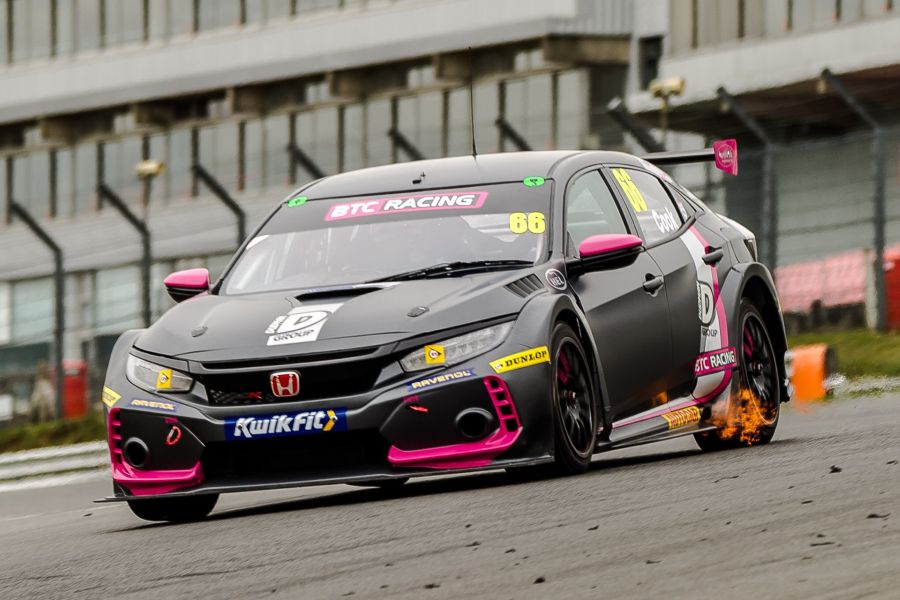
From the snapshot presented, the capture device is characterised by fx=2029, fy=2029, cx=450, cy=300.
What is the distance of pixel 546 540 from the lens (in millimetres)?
6230

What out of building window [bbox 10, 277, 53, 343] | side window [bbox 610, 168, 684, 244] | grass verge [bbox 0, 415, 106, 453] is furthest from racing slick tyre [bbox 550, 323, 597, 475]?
building window [bbox 10, 277, 53, 343]

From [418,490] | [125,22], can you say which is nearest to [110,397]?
[418,490]

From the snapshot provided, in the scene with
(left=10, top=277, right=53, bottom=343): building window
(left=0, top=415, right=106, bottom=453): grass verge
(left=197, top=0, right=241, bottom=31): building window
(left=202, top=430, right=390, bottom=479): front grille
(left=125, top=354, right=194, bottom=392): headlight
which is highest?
(left=125, top=354, right=194, bottom=392): headlight

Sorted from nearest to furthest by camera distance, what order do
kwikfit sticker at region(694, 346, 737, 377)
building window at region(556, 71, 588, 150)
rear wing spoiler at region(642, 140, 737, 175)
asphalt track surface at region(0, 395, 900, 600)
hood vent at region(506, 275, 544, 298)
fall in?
asphalt track surface at region(0, 395, 900, 600) < hood vent at region(506, 275, 544, 298) < kwikfit sticker at region(694, 346, 737, 377) < rear wing spoiler at region(642, 140, 737, 175) < building window at region(556, 71, 588, 150)

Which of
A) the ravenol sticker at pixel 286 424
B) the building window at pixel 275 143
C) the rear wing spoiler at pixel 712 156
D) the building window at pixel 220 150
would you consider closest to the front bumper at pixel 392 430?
the ravenol sticker at pixel 286 424

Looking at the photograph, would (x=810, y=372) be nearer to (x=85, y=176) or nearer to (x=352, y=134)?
(x=352, y=134)

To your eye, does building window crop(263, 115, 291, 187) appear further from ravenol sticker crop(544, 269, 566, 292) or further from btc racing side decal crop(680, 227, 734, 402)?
ravenol sticker crop(544, 269, 566, 292)

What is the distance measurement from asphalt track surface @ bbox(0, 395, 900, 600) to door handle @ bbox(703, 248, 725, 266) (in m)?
0.98

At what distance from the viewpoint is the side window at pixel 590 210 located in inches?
357

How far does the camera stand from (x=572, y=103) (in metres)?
42.4

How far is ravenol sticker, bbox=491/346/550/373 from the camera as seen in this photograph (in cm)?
789

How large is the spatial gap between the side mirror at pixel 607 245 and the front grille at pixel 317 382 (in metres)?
1.20

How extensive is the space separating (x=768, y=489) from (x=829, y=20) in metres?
31.2

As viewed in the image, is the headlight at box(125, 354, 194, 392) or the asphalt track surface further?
the headlight at box(125, 354, 194, 392)
